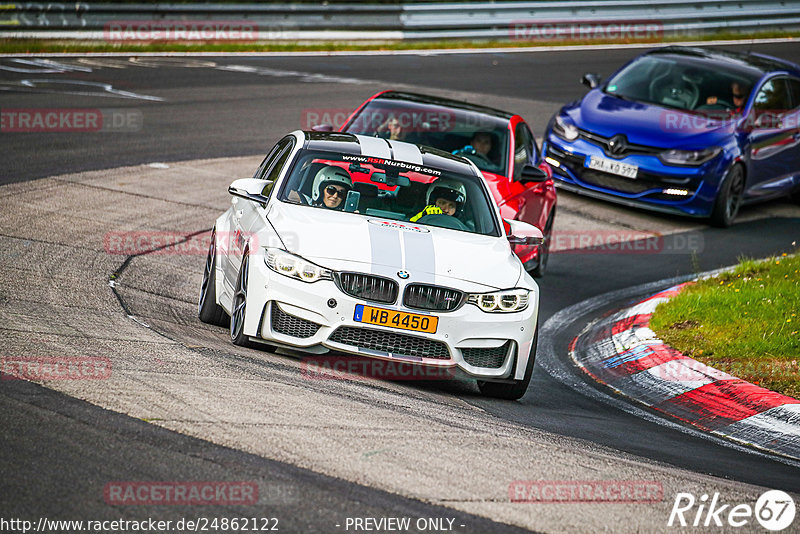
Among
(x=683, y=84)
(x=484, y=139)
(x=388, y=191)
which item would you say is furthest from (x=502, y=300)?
(x=683, y=84)

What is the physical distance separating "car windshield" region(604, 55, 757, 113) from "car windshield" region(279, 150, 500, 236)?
7.52m

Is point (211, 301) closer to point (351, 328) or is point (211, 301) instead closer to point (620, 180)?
point (351, 328)

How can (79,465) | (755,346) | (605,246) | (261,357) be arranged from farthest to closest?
(605,246) → (755,346) → (261,357) → (79,465)

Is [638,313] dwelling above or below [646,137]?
below

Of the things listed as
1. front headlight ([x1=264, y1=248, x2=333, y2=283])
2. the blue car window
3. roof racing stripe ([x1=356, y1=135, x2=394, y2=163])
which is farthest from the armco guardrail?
front headlight ([x1=264, y1=248, x2=333, y2=283])

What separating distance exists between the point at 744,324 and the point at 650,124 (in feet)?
18.0

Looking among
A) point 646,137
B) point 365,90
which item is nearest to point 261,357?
point 646,137

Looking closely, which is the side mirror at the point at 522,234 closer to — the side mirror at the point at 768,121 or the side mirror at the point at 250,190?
the side mirror at the point at 250,190

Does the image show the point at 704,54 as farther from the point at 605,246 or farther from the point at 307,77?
the point at 307,77

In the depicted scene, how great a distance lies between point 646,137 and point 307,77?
878 cm

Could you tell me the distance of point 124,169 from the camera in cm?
1339

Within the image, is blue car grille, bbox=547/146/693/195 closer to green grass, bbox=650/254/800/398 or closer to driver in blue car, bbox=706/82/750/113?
driver in blue car, bbox=706/82/750/113

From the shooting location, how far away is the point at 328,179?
26.9 ft

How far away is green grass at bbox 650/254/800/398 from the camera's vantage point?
8.62 metres
